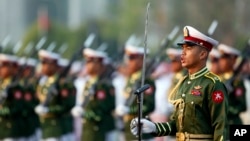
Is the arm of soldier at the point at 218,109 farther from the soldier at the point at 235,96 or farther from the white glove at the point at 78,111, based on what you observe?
the white glove at the point at 78,111

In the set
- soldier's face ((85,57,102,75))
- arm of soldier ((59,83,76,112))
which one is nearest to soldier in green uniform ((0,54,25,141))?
arm of soldier ((59,83,76,112))

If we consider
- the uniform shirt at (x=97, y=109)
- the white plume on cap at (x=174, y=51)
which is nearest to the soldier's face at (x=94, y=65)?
the uniform shirt at (x=97, y=109)

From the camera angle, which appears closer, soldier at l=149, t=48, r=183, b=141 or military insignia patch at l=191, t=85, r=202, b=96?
military insignia patch at l=191, t=85, r=202, b=96

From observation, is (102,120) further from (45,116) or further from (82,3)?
(82,3)

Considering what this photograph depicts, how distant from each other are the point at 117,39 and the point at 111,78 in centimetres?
1134

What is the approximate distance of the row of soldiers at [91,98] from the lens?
47.9 feet

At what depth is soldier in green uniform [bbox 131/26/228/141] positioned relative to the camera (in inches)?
362

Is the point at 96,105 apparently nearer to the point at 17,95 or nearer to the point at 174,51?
the point at 174,51

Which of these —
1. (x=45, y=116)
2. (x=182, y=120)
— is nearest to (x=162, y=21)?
(x=45, y=116)

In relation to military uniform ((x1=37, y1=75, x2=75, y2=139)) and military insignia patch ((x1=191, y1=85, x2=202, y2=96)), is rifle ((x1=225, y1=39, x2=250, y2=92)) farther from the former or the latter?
military insignia patch ((x1=191, y1=85, x2=202, y2=96))

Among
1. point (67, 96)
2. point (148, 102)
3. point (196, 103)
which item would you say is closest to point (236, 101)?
point (148, 102)

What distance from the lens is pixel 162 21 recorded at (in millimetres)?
23859

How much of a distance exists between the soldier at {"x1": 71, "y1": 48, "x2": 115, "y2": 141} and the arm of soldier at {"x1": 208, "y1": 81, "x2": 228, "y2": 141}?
238 inches

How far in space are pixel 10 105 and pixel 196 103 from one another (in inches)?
300
